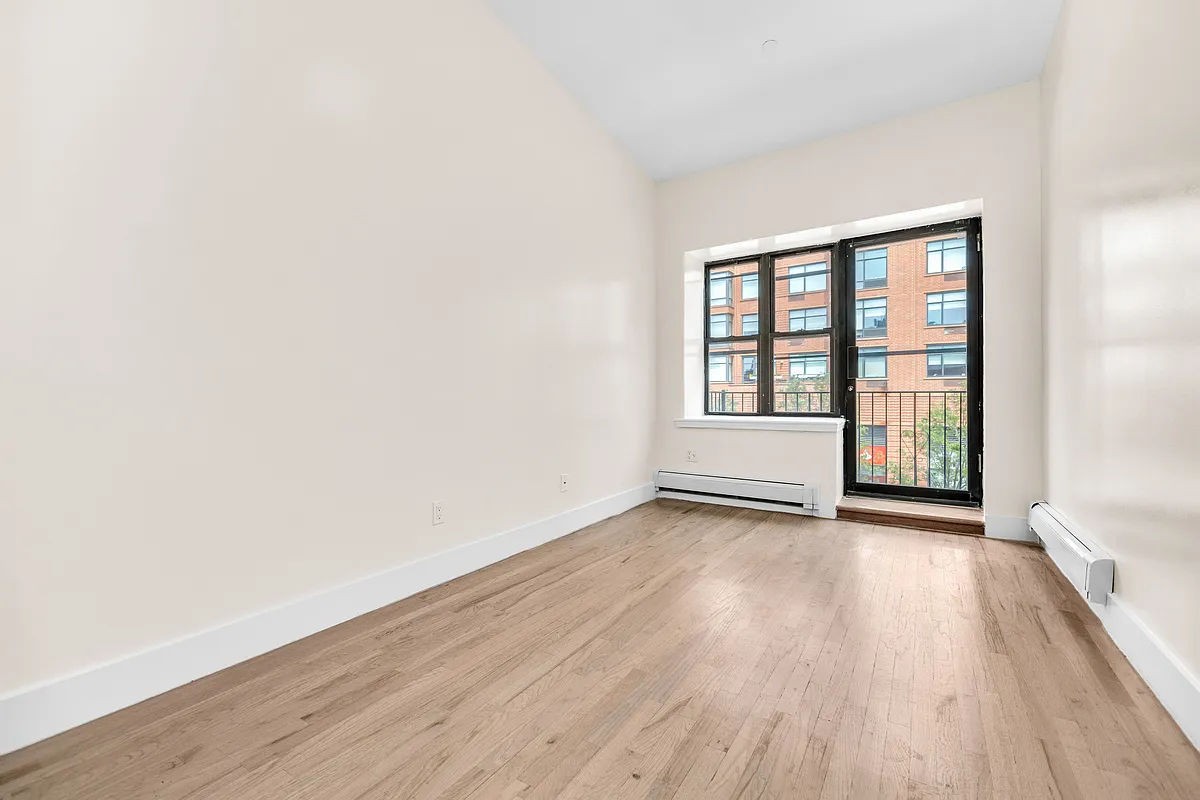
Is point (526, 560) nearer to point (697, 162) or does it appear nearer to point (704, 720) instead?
point (704, 720)

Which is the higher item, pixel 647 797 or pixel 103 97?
pixel 103 97

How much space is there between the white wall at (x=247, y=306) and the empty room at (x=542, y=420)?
1 centimetres

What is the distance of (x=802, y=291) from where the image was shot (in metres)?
4.57

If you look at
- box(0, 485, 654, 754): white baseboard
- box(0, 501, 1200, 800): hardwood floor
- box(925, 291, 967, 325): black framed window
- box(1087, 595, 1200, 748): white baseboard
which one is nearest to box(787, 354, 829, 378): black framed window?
box(925, 291, 967, 325): black framed window

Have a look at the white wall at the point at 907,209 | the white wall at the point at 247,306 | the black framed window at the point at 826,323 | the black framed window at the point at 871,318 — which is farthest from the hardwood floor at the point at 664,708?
the black framed window at the point at 871,318

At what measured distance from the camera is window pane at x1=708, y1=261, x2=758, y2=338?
4852 mm

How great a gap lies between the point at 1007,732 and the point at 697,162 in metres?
4.28

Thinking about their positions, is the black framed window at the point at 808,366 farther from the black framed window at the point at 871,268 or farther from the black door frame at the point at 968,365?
the black framed window at the point at 871,268

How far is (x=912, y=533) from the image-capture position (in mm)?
3555

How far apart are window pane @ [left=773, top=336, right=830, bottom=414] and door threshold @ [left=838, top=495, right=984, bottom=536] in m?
0.84

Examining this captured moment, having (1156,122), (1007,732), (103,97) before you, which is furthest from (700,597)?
(103,97)

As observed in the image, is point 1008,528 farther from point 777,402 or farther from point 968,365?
point 777,402

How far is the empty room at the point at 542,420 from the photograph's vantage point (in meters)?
1.43

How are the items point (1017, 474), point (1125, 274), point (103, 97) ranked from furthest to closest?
point (1017, 474), point (1125, 274), point (103, 97)
